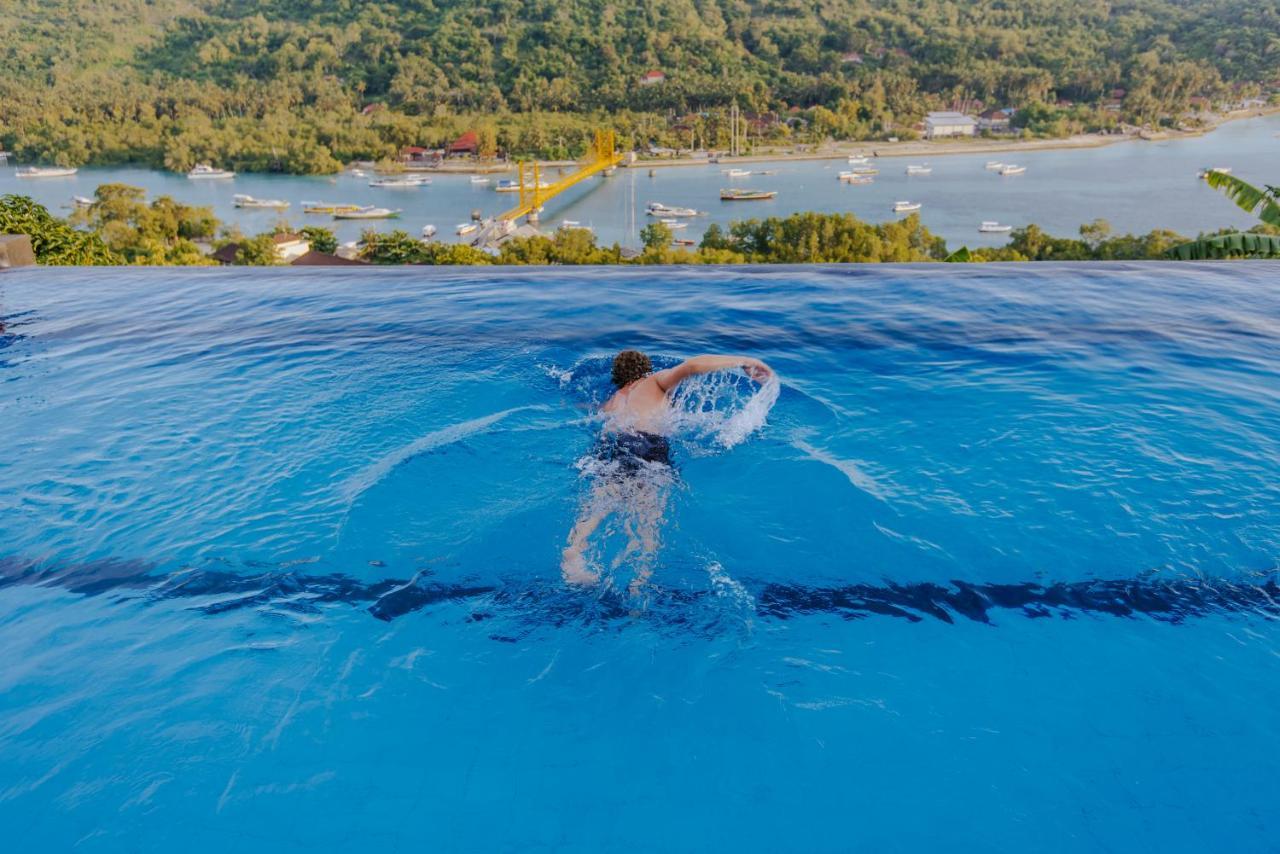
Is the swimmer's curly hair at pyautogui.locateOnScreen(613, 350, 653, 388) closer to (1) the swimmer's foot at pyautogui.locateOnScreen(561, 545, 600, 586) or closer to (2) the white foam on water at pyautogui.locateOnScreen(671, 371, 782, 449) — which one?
(2) the white foam on water at pyautogui.locateOnScreen(671, 371, 782, 449)

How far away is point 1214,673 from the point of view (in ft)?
8.98

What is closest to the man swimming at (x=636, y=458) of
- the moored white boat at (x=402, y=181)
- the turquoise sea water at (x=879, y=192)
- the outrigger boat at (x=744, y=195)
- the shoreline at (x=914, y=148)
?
the turquoise sea water at (x=879, y=192)

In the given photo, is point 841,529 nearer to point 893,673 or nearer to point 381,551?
point 893,673

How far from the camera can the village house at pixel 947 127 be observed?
72.4 metres

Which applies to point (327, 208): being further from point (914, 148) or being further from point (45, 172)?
point (914, 148)

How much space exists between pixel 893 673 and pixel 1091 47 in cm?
10323

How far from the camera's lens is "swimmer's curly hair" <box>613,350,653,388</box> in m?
4.05

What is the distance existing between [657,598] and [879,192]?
171ft

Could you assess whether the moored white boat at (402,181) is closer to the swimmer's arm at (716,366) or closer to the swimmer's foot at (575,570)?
the swimmer's arm at (716,366)

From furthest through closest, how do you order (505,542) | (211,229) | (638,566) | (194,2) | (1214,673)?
(194,2) < (211,229) < (505,542) < (638,566) < (1214,673)

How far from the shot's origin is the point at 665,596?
3.15 meters

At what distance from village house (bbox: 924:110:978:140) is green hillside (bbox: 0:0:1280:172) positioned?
3.53m

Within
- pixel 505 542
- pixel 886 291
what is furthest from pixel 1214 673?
pixel 886 291

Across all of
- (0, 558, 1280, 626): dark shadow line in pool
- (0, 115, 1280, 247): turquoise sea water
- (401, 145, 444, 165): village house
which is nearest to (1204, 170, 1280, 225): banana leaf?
(0, 558, 1280, 626): dark shadow line in pool
